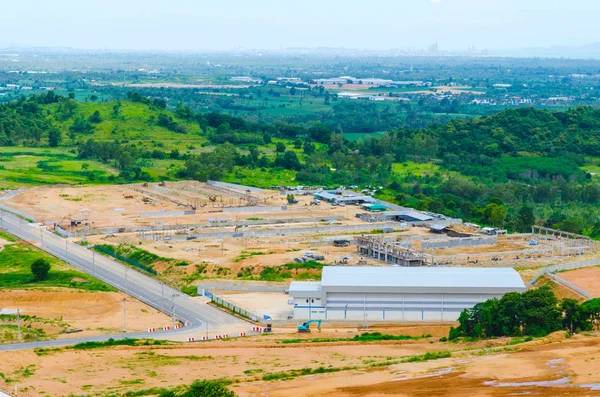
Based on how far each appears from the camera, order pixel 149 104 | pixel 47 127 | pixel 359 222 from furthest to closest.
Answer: pixel 149 104, pixel 47 127, pixel 359 222

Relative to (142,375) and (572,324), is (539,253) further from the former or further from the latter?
(142,375)

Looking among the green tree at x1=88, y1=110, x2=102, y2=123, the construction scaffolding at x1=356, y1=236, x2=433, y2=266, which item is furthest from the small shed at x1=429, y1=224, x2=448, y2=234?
the green tree at x1=88, y1=110, x2=102, y2=123

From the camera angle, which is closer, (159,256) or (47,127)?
(159,256)

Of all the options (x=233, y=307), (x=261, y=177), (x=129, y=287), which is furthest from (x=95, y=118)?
(x=233, y=307)

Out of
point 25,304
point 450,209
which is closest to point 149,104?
point 450,209

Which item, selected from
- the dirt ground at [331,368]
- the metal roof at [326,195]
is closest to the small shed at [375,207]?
the metal roof at [326,195]

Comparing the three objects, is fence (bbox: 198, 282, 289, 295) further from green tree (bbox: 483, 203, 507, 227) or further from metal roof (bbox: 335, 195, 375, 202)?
metal roof (bbox: 335, 195, 375, 202)

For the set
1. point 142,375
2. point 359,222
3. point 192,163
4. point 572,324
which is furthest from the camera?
point 192,163
